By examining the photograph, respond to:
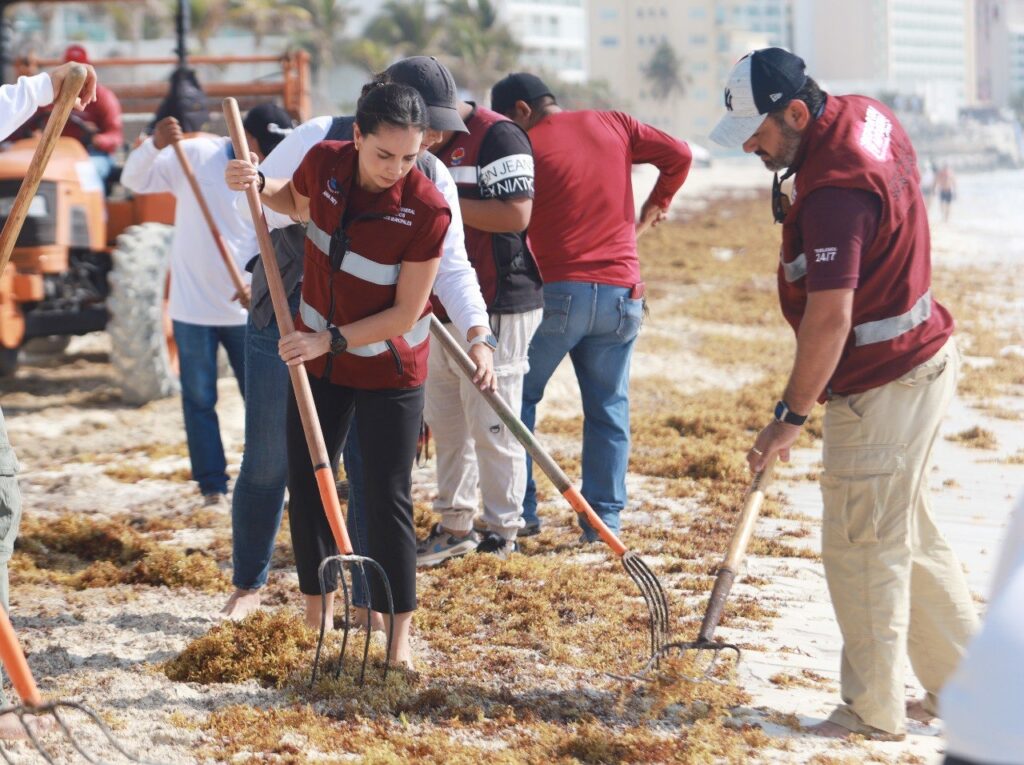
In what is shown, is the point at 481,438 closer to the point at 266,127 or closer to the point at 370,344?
the point at 266,127

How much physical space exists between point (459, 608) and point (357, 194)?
1.70 meters

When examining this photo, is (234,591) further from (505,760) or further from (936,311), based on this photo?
(936,311)

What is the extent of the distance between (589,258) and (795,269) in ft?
6.29

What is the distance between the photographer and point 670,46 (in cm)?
13550

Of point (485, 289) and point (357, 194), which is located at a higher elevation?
point (357, 194)

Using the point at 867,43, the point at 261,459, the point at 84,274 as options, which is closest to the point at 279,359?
the point at 261,459

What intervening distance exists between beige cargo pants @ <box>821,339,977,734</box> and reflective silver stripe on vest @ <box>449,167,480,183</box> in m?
1.83

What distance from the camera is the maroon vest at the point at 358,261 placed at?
12.7ft

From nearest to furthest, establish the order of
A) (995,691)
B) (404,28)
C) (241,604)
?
(995,691) → (241,604) → (404,28)

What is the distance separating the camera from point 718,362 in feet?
37.6

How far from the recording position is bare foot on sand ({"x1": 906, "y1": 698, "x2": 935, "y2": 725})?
13.3ft

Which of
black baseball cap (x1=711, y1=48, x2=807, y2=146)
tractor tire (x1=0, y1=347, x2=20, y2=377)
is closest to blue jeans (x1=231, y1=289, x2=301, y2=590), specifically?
black baseball cap (x1=711, y1=48, x2=807, y2=146)

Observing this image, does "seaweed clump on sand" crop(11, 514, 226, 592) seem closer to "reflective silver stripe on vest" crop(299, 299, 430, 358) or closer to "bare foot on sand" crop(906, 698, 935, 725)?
"reflective silver stripe on vest" crop(299, 299, 430, 358)

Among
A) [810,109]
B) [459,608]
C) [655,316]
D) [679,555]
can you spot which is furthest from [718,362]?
[810,109]
